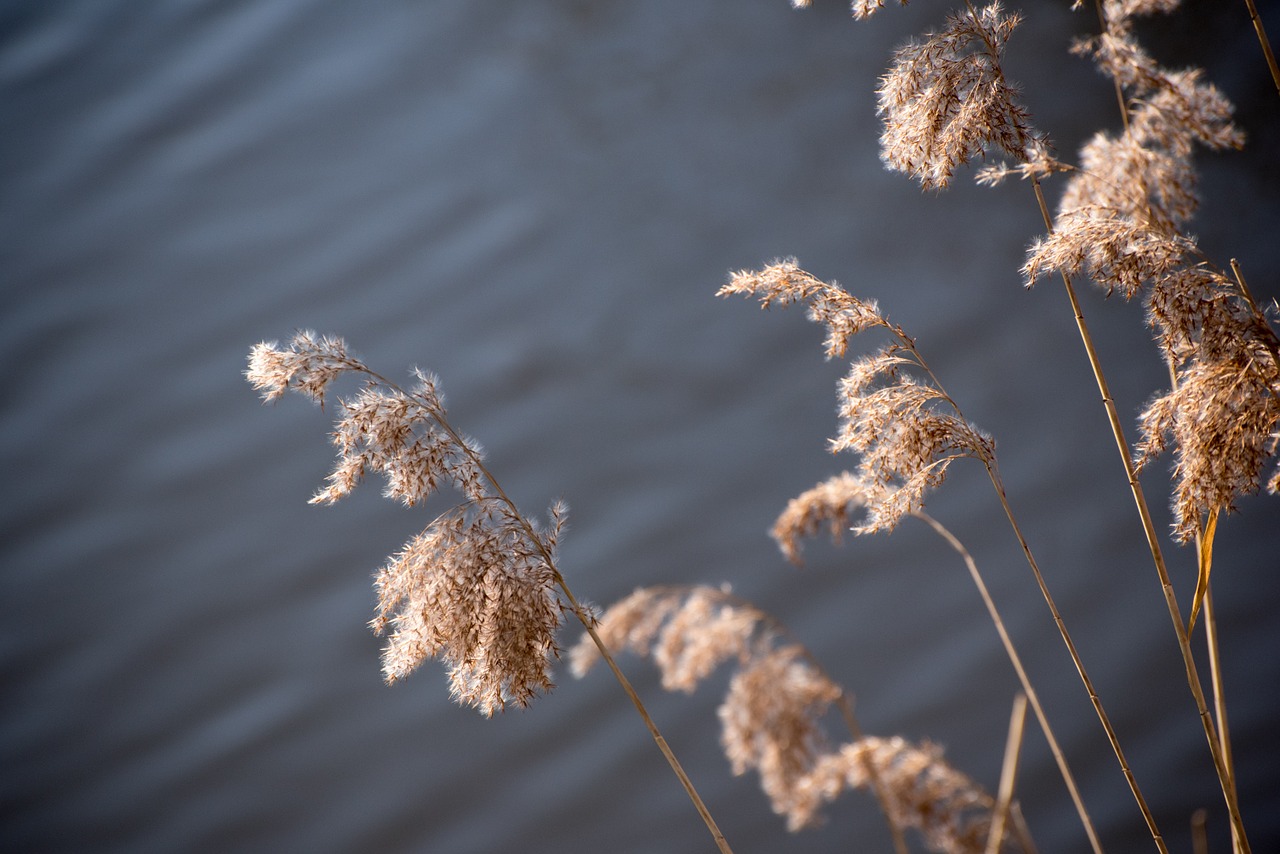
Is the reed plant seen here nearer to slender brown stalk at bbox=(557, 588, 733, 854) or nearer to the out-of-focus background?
slender brown stalk at bbox=(557, 588, 733, 854)

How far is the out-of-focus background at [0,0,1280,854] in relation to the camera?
1865 mm

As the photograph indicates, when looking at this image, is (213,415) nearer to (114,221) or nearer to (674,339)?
(114,221)

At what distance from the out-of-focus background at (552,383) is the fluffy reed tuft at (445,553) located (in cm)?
120

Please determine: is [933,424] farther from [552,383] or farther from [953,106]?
[552,383]

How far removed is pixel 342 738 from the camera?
6.22 ft

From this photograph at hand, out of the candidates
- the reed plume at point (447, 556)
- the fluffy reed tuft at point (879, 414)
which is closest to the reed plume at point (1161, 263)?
the fluffy reed tuft at point (879, 414)

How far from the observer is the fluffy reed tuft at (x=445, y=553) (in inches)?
26.3

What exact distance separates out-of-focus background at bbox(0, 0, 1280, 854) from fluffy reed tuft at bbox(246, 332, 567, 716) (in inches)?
47.4

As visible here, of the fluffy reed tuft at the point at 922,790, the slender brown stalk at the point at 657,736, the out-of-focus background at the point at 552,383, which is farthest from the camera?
the out-of-focus background at the point at 552,383

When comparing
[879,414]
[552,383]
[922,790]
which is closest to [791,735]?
[922,790]

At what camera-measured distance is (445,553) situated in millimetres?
698

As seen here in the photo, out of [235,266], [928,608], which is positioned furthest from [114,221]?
[928,608]

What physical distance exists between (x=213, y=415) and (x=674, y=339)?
0.90m

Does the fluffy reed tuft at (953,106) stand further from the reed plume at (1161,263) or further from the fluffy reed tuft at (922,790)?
the fluffy reed tuft at (922,790)
